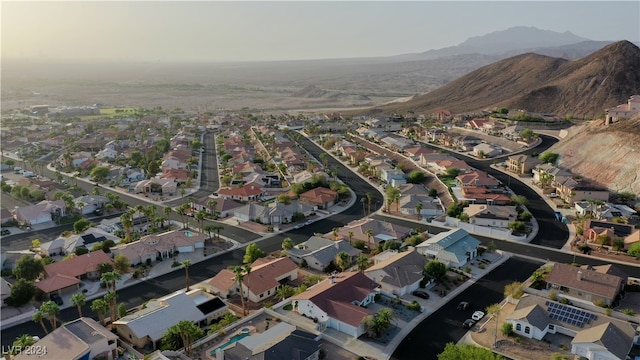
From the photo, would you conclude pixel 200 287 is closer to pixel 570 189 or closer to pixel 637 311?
pixel 637 311

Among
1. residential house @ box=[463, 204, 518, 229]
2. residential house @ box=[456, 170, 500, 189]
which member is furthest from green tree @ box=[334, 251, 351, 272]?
residential house @ box=[456, 170, 500, 189]

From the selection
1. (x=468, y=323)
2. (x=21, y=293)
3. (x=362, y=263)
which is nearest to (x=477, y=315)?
(x=468, y=323)

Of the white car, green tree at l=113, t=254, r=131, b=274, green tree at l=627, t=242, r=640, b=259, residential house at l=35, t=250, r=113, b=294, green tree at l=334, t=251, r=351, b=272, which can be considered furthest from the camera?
green tree at l=627, t=242, r=640, b=259

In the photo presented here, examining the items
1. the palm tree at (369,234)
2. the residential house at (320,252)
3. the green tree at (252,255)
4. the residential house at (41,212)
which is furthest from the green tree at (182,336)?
the residential house at (41,212)

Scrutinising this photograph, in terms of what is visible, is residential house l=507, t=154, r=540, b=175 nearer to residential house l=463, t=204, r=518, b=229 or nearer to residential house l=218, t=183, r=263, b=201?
residential house l=463, t=204, r=518, b=229

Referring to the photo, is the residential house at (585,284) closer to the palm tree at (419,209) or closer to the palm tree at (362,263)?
the palm tree at (362,263)
